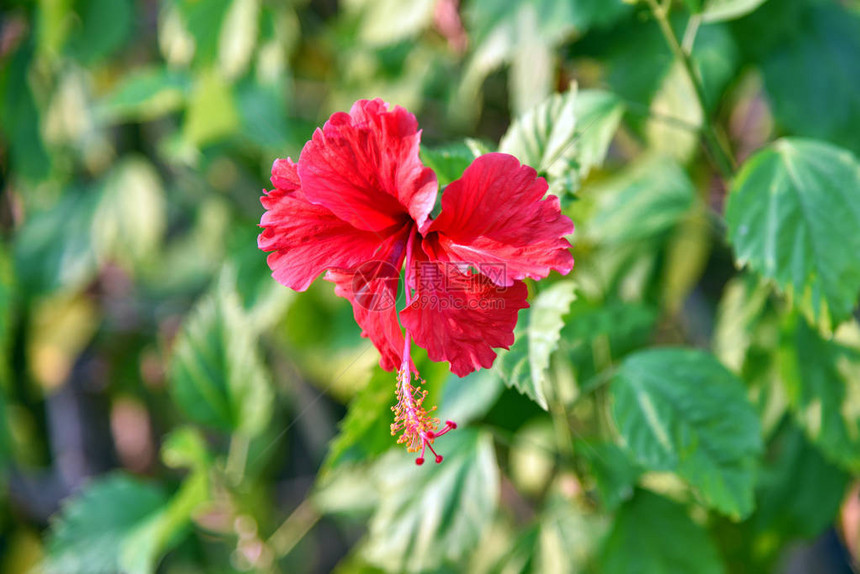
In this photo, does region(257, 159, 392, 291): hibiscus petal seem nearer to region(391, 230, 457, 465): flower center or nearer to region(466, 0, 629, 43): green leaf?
region(391, 230, 457, 465): flower center

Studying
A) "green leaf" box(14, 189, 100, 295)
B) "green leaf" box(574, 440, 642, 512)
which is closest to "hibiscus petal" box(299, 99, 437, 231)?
"green leaf" box(574, 440, 642, 512)

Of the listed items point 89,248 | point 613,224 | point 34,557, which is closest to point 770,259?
point 613,224

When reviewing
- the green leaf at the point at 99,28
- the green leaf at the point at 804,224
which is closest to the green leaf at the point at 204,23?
the green leaf at the point at 99,28

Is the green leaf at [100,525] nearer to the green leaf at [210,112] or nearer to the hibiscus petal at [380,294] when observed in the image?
Result: the green leaf at [210,112]

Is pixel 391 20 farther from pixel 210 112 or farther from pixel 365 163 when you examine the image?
pixel 365 163

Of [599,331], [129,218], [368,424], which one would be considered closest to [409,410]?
[368,424]
